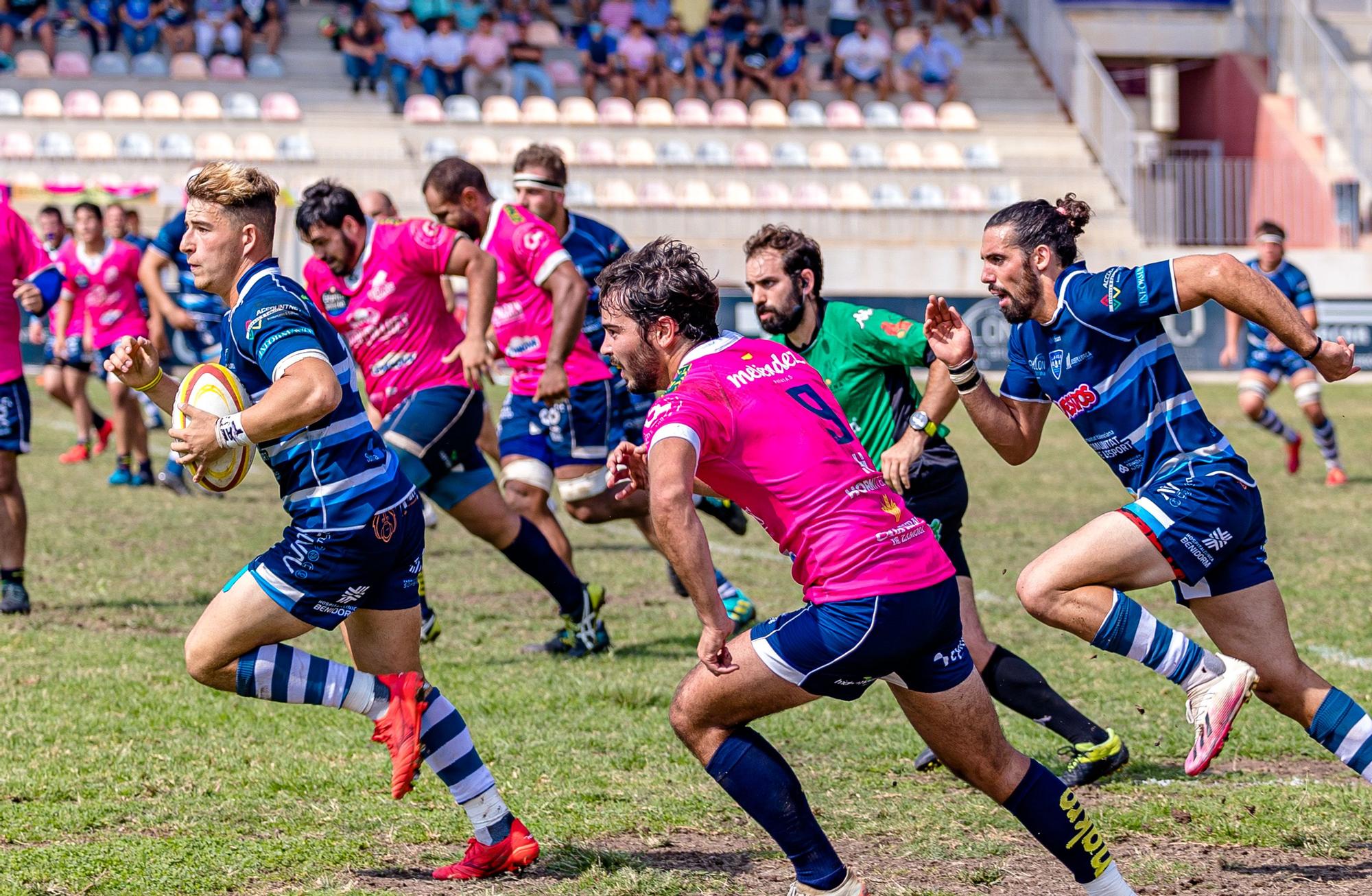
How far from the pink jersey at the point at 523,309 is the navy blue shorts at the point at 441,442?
735 mm

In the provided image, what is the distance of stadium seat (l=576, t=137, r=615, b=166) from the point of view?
2752 cm

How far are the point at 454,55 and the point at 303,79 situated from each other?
9.17 feet

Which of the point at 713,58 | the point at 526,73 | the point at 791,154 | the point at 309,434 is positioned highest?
the point at 713,58

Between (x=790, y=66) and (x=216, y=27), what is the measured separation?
10673mm

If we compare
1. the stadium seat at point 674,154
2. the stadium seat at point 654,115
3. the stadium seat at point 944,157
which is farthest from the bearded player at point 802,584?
the stadium seat at point 944,157

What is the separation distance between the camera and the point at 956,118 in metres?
30.8

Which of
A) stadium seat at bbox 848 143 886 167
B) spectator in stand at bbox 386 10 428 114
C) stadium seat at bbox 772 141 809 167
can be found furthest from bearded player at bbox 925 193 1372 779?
spectator in stand at bbox 386 10 428 114

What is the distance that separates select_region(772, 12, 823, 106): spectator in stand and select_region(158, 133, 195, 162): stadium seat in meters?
10.9

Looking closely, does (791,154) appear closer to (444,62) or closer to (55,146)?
(444,62)

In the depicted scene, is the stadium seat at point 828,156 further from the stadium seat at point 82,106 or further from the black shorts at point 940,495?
the black shorts at point 940,495

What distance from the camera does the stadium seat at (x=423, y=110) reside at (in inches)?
1093

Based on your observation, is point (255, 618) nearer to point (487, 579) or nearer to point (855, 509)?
point (855, 509)

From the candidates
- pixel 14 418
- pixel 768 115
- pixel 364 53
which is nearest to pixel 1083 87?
pixel 768 115

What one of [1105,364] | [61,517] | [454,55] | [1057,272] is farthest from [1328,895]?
[454,55]
